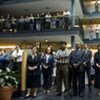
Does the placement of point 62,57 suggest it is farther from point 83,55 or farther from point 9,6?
point 9,6

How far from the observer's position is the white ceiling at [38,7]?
2427cm

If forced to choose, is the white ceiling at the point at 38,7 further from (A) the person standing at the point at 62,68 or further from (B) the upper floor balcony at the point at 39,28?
(A) the person standing at the point at 62,68

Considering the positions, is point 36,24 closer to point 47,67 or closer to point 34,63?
point 47,67

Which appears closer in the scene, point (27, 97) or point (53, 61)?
point (27, 97)

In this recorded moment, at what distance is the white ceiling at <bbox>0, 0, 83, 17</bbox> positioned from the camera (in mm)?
24266

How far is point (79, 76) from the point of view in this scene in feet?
35.6

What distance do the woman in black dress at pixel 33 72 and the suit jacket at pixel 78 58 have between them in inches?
43.9

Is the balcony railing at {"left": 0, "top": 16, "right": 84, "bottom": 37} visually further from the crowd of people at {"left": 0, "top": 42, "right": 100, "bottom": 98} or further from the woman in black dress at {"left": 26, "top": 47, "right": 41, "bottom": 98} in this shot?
the woman in black dress at {"left": 26, "top": 47, "right": 41, "bottom": 98}

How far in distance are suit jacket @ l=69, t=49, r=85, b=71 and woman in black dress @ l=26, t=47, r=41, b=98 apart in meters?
1.11

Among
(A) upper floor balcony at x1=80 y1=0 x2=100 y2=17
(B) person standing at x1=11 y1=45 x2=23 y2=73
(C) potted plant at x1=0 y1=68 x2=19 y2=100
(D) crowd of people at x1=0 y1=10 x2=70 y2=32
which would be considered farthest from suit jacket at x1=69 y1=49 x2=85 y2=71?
Result: (A) upper floor balcony at x1=80 y1=0 x2=100 y2=17

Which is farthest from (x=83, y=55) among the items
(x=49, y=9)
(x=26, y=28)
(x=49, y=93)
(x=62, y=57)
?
(x=49, y=9)

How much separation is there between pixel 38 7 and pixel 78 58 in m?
15.3

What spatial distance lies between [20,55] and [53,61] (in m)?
1.28

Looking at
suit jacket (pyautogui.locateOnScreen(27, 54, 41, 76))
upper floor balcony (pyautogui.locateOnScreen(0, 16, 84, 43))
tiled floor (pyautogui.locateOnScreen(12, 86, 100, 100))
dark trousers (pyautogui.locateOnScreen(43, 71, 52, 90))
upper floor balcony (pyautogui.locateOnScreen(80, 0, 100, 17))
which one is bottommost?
tiled floor (pyautogui.locateOnScreen(12, 86, 100, 100))
